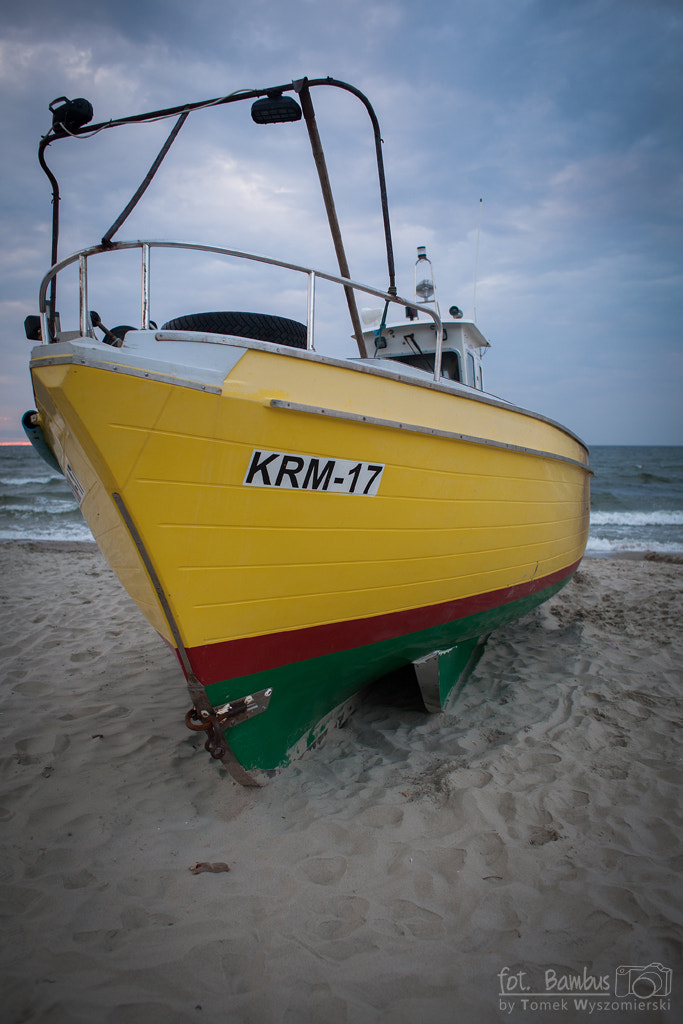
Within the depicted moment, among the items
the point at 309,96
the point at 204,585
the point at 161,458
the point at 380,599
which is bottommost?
the point at 380,599

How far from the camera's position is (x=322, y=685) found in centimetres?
303

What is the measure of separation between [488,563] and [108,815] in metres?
2.78

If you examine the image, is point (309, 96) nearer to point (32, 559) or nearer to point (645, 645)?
point (645, 645)

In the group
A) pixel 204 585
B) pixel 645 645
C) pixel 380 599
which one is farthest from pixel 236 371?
pixel 645 645

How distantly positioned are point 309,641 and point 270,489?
91 centimetres

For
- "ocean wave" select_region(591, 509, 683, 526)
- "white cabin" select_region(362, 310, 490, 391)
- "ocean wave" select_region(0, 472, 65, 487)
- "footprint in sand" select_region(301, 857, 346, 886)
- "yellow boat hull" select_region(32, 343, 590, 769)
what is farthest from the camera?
"ocean wave" select_region(0, 472, 65, 487)

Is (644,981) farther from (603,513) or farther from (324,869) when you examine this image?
(603,513)

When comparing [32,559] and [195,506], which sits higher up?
[195,506]

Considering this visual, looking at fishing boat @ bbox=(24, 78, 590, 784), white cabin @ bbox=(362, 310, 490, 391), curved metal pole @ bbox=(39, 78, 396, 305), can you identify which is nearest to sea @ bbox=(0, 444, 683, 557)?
white cabin @ bbox=(362, 310, 490, 391)

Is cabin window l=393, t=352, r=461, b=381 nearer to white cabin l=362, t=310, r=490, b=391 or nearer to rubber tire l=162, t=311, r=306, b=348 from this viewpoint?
white cabin l=362, t=310, r=490, b=391

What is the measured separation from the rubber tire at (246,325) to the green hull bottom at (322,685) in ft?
5.86

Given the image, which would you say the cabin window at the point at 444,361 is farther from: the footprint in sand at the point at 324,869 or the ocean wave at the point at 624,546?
the ocean wave at the point at 624,546

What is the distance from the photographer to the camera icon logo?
1.86 meters

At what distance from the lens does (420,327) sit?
5309 millimetres
